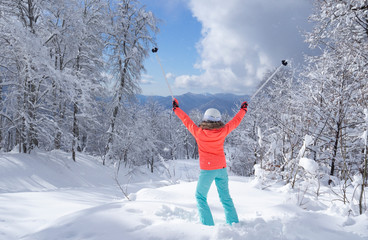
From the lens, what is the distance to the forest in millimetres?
4805

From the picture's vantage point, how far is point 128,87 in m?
12.1

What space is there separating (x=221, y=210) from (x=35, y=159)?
7898mm

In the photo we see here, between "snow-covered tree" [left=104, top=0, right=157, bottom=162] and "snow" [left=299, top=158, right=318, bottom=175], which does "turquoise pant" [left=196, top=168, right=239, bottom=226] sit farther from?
"snow-covered tree" [left=104, top=0, right=157, bottom=162]

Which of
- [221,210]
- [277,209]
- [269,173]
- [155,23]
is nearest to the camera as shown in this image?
[277,209]

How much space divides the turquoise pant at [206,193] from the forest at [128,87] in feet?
4.08

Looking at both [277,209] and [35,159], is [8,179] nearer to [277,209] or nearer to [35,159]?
[35,159]

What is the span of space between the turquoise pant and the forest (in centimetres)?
124

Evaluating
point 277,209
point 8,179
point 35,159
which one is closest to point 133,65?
point 35,159

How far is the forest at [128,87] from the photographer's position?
189 inches

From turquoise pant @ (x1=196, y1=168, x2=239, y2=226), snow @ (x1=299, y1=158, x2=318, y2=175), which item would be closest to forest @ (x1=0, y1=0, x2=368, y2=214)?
snow @ (x1=299, y1=158, x2=318, y2=175)

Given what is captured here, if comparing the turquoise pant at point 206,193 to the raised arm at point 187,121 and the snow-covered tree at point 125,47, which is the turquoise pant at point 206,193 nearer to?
the raised arm at point 187,121

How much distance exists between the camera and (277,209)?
8.30 feet

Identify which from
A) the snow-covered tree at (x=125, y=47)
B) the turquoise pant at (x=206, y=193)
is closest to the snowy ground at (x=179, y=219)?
the turquoise pant at (x=206, y=193)

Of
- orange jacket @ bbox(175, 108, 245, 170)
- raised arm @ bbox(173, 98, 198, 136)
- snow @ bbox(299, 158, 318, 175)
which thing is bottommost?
snow @ bbox(299, 158, 318, 175)
